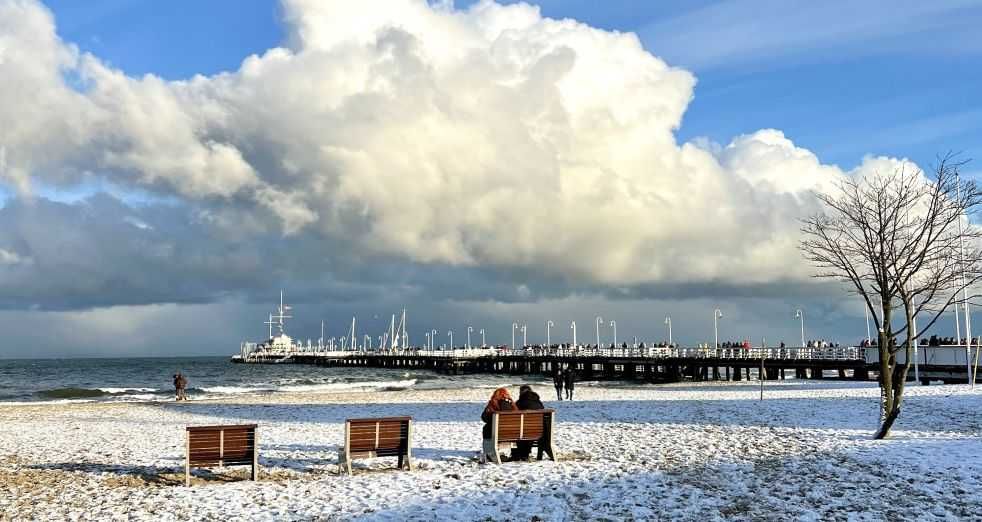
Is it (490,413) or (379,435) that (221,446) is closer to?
(379,435)

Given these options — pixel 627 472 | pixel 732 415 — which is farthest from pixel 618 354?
pixel 627 472

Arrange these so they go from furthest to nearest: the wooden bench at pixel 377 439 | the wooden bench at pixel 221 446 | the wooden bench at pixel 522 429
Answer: the wooden bench at pixel 522 429, the wooden bench at pixel 377 439, the wooden bench at pixel 221 446

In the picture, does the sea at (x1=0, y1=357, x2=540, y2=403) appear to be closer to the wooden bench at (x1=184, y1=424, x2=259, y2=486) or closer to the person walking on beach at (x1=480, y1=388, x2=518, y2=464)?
the wooden bench at (x1=184, y1=424, x2=259, y2=486)

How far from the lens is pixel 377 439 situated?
11.6 meters

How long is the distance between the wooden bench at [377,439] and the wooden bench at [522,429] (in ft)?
4.42

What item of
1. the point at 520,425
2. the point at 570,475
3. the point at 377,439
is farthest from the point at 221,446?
the point at 570,475

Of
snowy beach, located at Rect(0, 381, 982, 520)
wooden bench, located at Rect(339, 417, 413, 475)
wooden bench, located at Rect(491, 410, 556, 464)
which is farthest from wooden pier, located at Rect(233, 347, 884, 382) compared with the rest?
wooden bench, located at Rect(339, 417, 413, 475)

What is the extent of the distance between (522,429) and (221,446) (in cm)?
442

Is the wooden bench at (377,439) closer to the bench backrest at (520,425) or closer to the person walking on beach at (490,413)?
the person walking on beach at (490,413)

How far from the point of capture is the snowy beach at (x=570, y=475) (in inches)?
349

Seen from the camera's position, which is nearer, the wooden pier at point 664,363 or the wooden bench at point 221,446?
the wooden bench at point 221,446

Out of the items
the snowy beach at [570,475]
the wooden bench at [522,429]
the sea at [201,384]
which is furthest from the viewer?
the sea at [201,384]

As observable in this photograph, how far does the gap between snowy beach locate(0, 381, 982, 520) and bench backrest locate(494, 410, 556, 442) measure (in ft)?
1.67

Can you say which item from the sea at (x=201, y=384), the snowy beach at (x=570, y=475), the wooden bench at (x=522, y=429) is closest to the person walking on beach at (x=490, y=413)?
the wooden bench at (x=522, y=429)
